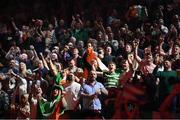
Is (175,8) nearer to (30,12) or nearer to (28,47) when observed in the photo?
(28,47)

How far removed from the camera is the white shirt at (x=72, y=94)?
11547mm

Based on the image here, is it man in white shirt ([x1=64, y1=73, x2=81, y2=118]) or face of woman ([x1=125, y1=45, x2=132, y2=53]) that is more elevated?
face of woman ([x1=125, y1=45, x2=132, y2=53])

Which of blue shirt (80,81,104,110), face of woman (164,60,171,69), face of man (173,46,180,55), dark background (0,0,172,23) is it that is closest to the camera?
blue shirt (80,81,104,110)

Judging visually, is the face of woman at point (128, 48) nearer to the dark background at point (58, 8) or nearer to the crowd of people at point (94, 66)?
the crowd of people at point (94, 66)

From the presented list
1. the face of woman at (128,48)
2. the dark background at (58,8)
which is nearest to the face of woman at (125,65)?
the face of woman at (128,48)

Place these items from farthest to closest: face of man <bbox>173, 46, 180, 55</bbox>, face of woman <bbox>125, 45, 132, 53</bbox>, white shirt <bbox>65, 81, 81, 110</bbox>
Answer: face of woman <bbox>125, 45, 132, 53</bbox>, face of man <bbox>173, 46, 180, 55</bbox>, white shirt <bbox>65, 81, 81, 110</bbox>

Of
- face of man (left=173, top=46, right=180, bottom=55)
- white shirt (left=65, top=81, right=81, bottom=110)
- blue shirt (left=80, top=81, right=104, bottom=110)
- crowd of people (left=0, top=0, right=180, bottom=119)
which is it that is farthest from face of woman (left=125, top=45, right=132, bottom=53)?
blue shirt (left=80, top=81, right=104, bottom=110)

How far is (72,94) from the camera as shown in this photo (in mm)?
11734

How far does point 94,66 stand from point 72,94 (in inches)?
45.2

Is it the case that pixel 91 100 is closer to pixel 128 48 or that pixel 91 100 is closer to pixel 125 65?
pixel 125 65

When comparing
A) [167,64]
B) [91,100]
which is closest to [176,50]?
[167,64]

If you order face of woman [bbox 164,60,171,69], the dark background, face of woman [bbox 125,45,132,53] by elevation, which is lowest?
face of woman [bbox 164,60,171,69]

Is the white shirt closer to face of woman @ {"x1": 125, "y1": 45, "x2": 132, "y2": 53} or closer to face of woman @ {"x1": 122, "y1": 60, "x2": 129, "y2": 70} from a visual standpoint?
face of woman @ {"x1": 122, "y1": 60, "x2": 129, "y2": 70}

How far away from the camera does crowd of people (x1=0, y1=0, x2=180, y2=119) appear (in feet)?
36.4
